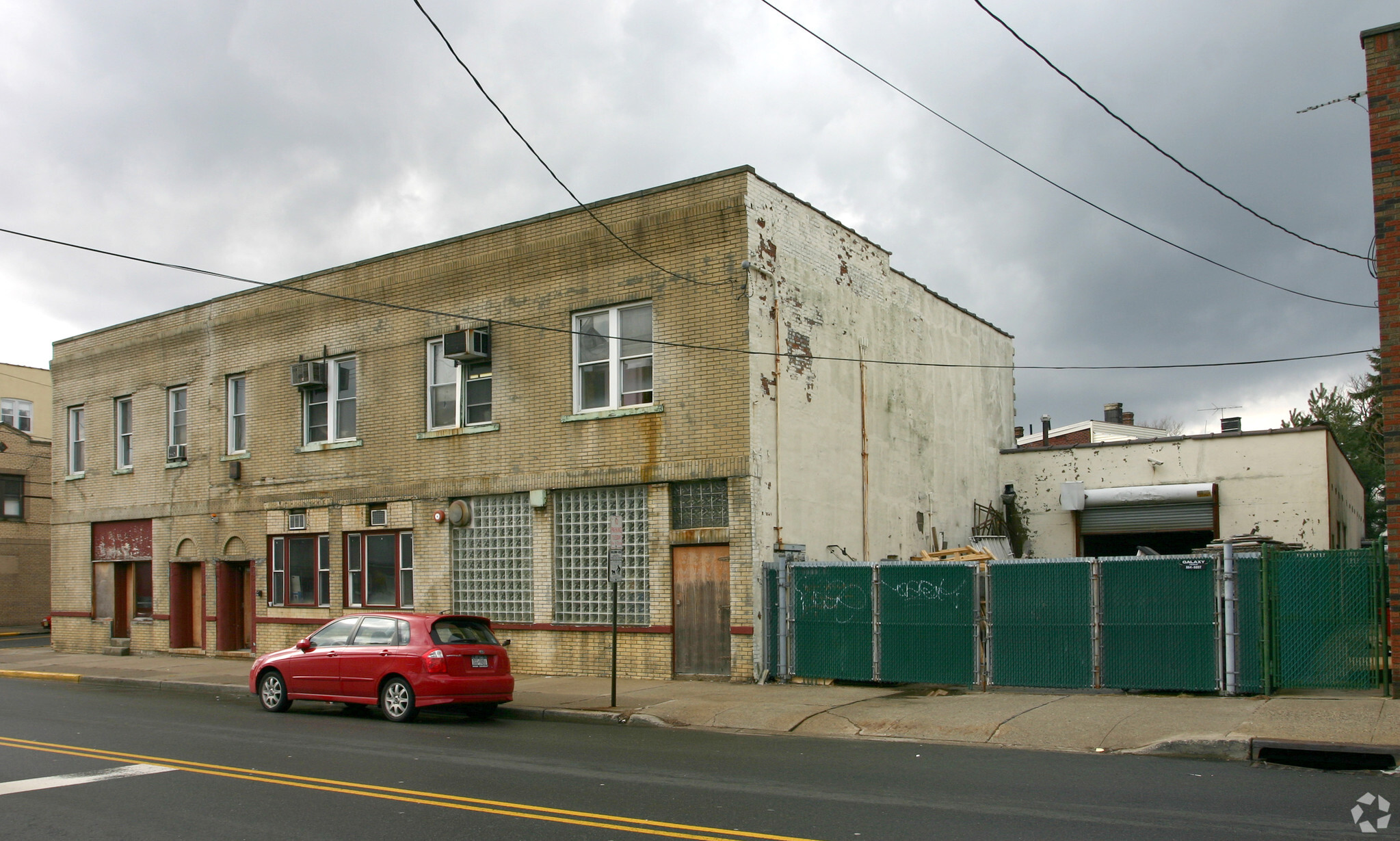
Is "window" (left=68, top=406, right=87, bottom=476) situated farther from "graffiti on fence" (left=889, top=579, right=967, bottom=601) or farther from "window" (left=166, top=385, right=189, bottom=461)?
"graffiti on fence" (left=889, top=579, right=967, bottom=601)

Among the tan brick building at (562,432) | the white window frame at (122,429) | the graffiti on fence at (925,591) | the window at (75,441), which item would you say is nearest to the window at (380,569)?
the tan brick building at (562,432)

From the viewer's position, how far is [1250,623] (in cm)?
1393

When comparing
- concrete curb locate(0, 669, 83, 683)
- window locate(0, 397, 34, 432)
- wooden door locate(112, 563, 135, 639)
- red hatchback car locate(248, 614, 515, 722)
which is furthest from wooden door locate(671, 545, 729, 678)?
window locate(0, 397, 34, 432)

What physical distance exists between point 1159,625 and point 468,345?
1212 centimetres

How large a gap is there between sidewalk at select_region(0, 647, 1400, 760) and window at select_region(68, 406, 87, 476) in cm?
1760

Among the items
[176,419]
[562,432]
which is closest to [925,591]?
[562,432]

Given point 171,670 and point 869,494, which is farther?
point 171,670

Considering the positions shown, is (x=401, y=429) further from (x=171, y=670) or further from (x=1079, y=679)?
(x=1079, y=679)

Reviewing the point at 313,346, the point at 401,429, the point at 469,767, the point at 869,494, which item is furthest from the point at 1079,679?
the point at 313,346

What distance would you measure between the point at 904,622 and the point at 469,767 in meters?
7.51

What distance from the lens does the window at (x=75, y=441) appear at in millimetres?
29453

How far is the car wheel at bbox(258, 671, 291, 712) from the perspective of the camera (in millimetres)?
15836

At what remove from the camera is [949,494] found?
23.3 metres

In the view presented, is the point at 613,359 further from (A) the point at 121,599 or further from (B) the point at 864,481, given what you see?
(A) the point at 121,599
